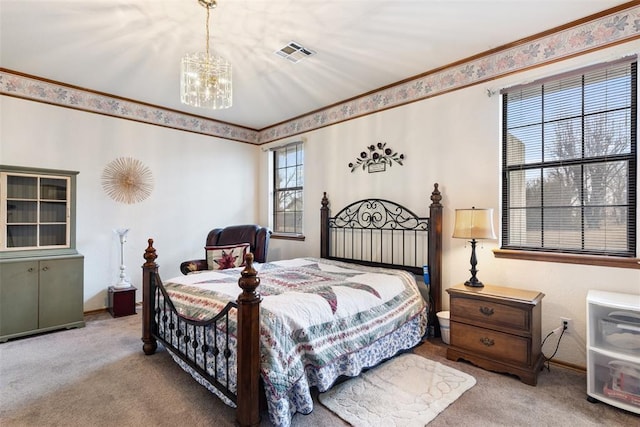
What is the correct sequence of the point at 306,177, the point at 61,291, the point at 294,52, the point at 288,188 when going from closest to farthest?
1. the point at 294,52
2. the point at 61,291
3. the point at 306,177
4. the point at 288,188

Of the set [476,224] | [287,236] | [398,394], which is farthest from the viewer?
[287,236]

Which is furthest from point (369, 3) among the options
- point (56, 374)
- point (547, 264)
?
point (56, 374)

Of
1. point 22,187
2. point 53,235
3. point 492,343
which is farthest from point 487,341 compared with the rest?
point 22,187

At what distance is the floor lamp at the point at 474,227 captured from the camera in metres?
2.65

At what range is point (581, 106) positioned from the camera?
8.40 ft

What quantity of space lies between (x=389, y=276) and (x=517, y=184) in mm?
1400

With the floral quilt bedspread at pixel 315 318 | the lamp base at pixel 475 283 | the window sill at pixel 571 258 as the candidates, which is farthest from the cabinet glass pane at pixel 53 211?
the window sill at pixel 571 258

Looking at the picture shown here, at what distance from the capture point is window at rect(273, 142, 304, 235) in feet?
16.4

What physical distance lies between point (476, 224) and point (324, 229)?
2038mm

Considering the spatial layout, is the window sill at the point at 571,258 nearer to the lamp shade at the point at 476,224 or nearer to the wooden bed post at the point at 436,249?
the lamp shade at the point at 476,224

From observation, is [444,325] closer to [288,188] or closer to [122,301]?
[288,188]

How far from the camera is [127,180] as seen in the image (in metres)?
4.18

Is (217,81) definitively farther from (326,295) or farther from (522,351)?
(522,351)

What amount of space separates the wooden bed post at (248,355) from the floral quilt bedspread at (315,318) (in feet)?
0.23
